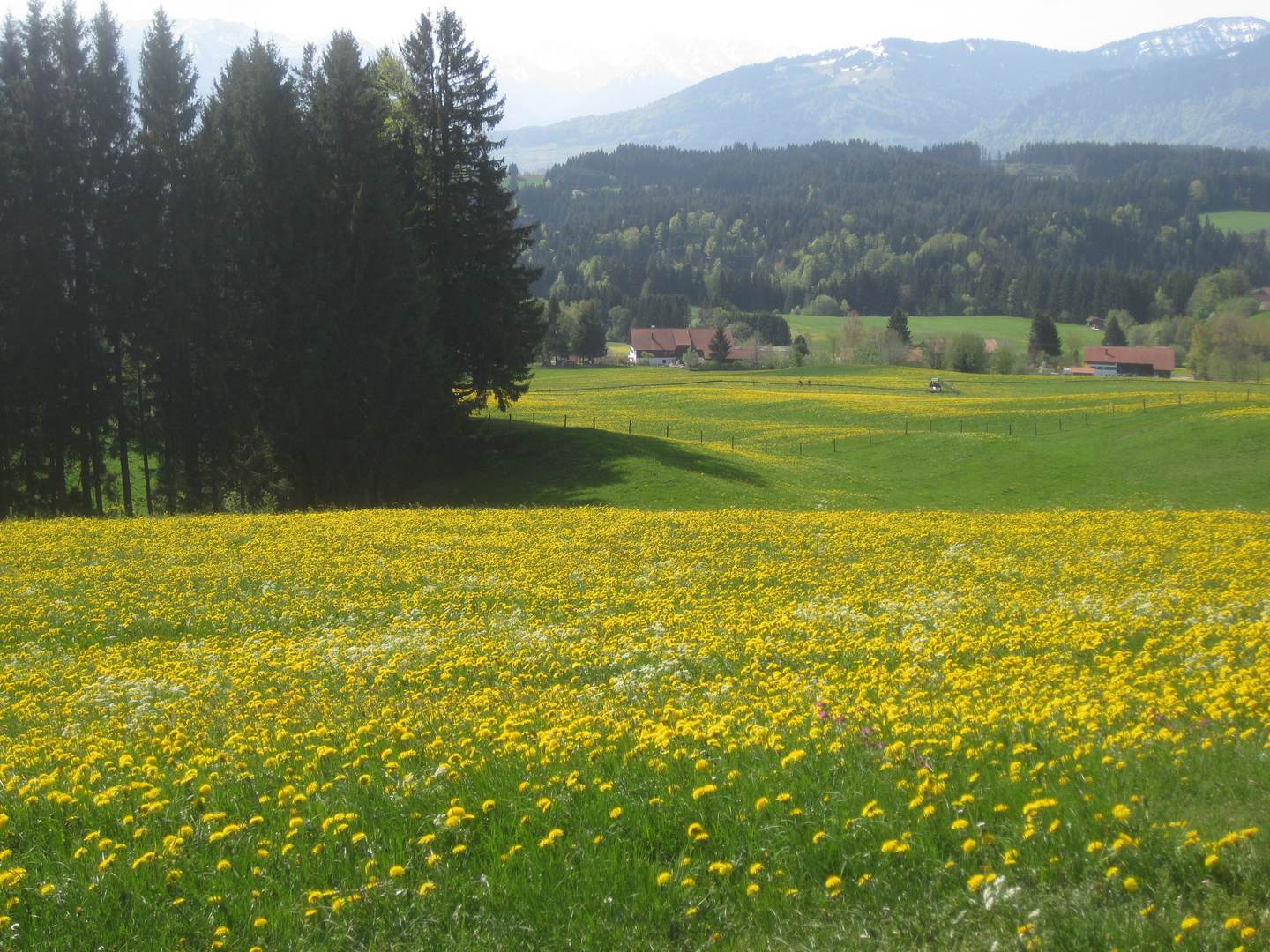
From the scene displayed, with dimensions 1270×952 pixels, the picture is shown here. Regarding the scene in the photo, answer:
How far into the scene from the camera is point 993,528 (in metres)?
23.6

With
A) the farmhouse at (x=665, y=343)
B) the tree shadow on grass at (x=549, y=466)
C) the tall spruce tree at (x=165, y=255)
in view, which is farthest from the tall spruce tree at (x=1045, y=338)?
the tall spruce tree at (x=165, y=255)

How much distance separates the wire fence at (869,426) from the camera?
5441 centimetres

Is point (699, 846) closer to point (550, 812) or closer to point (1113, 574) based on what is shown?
point (550, 812)

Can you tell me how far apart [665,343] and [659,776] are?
173532mm

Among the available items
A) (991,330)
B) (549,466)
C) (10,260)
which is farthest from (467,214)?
(991,330)

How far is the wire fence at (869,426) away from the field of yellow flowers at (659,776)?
1512 inches

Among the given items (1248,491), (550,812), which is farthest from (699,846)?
(1248,491)

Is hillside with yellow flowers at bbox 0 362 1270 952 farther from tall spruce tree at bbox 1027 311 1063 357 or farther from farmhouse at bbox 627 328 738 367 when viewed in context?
farmhouse at bbox 627 328 738 367

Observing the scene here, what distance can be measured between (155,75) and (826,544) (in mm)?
34111

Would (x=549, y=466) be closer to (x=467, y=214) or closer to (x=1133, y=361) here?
(x=467, y=214)

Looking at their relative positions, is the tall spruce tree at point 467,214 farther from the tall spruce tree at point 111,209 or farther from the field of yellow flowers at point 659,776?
the field of yellow flowers at point 659,776

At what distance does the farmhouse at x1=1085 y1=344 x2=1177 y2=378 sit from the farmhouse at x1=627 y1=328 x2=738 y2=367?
63.3 meters

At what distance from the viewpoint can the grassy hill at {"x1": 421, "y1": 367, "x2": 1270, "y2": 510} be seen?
1475 inches

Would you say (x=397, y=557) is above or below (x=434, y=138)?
below
